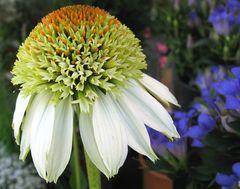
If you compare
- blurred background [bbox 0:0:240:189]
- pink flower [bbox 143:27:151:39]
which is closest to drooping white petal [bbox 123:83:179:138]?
blurred background [bbox 0:0:240:189]

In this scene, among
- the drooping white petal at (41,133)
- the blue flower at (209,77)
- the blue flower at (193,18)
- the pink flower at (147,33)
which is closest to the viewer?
the drooping white petal at (41,133)

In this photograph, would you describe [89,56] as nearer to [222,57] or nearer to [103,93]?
[103,93]

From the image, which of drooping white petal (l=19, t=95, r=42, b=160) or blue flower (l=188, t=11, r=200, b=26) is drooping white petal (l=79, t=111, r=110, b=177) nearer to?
drooping white petal (l=19, t=95, r=42, b=160)

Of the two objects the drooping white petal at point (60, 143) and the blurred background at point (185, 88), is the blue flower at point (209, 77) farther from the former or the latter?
the drooping white petal at point (60, 143)

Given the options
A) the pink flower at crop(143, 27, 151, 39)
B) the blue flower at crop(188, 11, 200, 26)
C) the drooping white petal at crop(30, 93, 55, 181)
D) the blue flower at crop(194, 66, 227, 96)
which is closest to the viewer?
the drooping white petal at crop(30, 93, 55, 181)

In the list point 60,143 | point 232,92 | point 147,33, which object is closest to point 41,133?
point 60,143

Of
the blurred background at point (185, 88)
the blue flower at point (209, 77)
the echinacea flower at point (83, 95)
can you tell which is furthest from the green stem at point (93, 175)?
the blue flower at point (209, 77)
